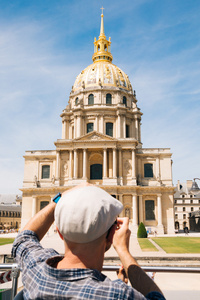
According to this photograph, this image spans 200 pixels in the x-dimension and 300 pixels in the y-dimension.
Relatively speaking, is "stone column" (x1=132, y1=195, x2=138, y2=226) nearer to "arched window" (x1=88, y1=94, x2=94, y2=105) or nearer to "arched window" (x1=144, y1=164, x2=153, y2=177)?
"arched window" (x1=144, y1=164, x2=153, y2=177)

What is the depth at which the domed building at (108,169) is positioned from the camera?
4725cm

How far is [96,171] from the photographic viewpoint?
166 feet

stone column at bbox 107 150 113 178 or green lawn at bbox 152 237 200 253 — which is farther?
stone column at bbox 107 150 113 178

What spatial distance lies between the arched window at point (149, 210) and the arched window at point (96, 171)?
9303mm

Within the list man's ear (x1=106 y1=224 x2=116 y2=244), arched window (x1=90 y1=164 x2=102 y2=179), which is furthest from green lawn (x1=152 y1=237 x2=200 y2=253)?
arched window (x1=90 y1=164 x2=102 y2=179)

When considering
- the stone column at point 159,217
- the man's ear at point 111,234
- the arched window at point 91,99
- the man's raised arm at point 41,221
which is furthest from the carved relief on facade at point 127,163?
the man's ear at point 111,234

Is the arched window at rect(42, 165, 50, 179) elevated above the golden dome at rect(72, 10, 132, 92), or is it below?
below

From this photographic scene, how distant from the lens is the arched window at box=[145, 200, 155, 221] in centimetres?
4784

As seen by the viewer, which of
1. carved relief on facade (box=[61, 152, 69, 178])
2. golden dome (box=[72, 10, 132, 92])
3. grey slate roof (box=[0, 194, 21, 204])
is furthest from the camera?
grey slate roof (box=[0, 194, 21, 204])

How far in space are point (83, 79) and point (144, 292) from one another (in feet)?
205

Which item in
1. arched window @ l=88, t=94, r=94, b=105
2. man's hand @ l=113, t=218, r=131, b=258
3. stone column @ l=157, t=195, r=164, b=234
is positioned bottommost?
stone column @ l=157, t=195, r=164, b=234

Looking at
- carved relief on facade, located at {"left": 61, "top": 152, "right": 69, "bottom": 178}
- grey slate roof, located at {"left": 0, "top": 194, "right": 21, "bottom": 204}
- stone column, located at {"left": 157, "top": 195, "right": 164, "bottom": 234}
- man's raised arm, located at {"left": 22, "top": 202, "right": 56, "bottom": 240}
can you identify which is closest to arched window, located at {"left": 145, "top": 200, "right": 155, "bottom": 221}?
stone column, located at {"left": 157, "top": 195, "right": 164, "bottom": 234}

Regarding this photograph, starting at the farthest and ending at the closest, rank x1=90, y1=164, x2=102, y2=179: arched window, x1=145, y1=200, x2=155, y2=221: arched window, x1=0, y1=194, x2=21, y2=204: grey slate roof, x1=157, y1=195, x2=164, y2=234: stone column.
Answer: x1=0, y1=194, x2=21, y2=204: grey slate roof → x1=90, y1=164, x2=102, y2=179: arched window → x1=145, y1=200, x2=155, y2=221: arched window → x1=157, y1=195, x2=164, y2=234: stone column

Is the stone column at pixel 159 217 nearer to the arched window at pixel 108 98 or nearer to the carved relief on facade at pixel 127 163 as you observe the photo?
the carved relief on facade at pixel 127 163
